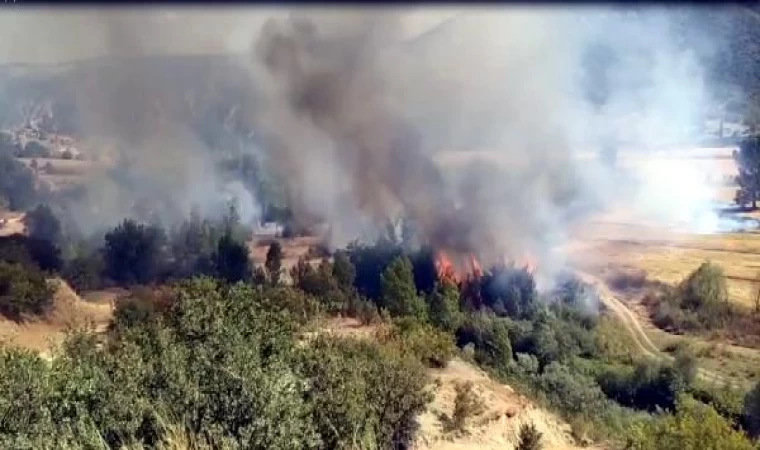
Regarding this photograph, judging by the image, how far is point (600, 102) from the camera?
182 ft

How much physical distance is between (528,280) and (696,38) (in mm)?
36554

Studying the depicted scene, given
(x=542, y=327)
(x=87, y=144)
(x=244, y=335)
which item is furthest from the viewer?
(x=87, y=144)

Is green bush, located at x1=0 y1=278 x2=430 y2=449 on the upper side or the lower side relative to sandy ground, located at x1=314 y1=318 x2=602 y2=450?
upper

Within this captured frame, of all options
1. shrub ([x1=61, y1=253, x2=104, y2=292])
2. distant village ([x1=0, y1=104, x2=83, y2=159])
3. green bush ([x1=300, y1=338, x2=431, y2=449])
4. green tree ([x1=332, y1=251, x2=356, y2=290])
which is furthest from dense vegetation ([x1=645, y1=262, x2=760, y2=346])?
distant village ([x1=0, y1=104, x2=83, y2=159])

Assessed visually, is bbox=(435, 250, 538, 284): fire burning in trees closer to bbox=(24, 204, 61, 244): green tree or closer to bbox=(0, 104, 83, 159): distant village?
bbox=(24, 204, 61, 244): green tree

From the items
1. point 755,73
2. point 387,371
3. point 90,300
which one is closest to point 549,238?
point 90,300

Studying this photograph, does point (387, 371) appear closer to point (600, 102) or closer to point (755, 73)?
point (600, 102)

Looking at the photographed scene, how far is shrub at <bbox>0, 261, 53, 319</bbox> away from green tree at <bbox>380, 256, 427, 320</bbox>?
997 cm

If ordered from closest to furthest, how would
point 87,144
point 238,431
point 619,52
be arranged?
point 238,431, point 87,144, point 619,52

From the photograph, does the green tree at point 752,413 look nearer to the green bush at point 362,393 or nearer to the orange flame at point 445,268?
the green bush at point 362,393

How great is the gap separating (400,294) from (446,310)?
1484 millimetres

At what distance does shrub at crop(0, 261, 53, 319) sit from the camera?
24219 millimetres

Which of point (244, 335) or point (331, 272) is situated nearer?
point (244, 335)

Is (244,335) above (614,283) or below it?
above
